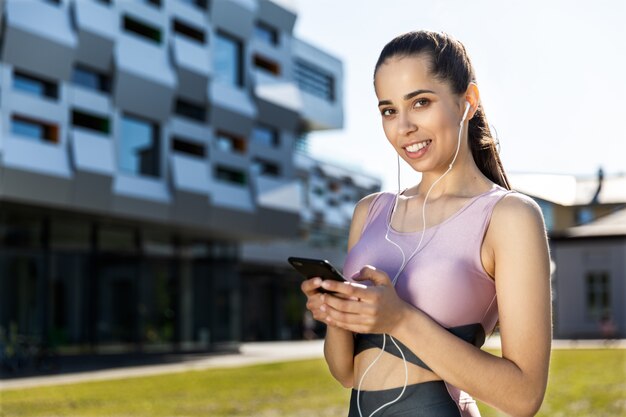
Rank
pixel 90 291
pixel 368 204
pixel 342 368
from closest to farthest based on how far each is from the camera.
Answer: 1. pixel 342 368
2. pixel 368 204
3. pixel 90 291

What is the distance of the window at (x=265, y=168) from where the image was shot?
35719 millimetres

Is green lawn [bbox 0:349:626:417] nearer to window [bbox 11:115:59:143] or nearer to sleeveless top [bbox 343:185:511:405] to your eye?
window [bbox 11:115:59:143]

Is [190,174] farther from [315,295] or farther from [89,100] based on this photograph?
[315,295]

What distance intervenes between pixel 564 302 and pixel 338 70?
20239mm

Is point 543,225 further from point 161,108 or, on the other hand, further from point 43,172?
point 161,108

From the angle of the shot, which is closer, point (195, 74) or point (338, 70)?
point (195, 74)

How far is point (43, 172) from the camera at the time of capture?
82.1 feet

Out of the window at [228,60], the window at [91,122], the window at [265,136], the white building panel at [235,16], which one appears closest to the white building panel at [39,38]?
the window at [91,122]

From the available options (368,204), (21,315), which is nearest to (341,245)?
(21,315)

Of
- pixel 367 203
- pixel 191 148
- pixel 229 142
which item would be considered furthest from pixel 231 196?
pixel 367 203

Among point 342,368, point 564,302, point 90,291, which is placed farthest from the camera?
point 564,302

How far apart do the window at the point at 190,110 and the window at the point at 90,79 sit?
3727mm

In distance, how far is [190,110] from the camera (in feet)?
107

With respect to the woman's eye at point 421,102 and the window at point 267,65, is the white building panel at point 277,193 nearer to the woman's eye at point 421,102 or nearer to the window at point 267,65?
the window at point 267,65
